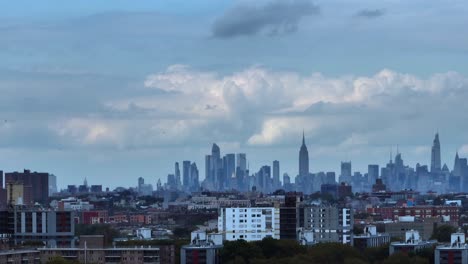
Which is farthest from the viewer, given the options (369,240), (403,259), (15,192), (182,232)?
(15,192)

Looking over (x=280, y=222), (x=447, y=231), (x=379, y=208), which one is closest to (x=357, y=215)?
(x=379, y=208)

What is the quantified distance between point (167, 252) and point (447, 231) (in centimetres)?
3659

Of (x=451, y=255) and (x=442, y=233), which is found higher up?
(x=442, y=233)

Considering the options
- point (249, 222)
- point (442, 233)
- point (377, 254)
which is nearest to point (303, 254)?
point (377, 254)

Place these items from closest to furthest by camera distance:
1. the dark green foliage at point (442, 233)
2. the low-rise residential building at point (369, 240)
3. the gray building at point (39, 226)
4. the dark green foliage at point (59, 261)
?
the dark green foliage at point (59, 261), the gray building at point (39, 226), the low-rise residential building at point (369, 240), the dark green foliage at point (442, 233)

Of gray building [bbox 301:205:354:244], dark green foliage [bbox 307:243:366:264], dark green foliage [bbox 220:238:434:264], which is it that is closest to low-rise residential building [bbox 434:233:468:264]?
dark green foliage [bbox 220:238:434:264]

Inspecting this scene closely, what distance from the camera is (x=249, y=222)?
346 ft

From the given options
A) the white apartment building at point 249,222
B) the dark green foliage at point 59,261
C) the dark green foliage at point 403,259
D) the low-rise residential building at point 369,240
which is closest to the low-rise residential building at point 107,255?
the dark green foliage at point 59,261

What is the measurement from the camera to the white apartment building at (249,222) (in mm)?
103812

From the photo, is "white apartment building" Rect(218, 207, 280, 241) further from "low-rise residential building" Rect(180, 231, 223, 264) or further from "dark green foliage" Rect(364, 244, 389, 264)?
"low-rise residential building" Rect(180, 231, 223, 264)

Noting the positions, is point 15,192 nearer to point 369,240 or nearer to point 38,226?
point 369,240

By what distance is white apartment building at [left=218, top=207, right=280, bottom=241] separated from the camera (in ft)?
341

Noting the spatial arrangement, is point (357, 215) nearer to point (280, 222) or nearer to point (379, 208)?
point (379, 208)

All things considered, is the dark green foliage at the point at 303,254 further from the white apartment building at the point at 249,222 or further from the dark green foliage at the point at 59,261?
the white apartment building at the point at 249,222
